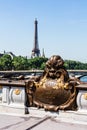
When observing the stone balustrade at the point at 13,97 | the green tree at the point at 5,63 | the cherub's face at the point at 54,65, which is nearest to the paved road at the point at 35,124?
the stone balustrade at the point at 13,97

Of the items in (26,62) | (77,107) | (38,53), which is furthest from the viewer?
(38,53)

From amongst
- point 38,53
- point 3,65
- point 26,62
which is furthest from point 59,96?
point 38,53

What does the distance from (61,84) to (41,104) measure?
882mm

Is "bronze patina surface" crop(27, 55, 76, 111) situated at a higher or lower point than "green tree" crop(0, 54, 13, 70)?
lower

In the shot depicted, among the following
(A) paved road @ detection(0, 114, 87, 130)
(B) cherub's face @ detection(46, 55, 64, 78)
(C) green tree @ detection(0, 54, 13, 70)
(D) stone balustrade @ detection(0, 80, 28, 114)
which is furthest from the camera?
(C) green tree @ detection(0, 54, 13, 70)

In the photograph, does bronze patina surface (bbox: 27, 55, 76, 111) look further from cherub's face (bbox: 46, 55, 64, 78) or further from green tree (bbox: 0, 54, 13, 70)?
green tree (bbox: 0, 54, 13, 70)

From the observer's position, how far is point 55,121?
9633 mm

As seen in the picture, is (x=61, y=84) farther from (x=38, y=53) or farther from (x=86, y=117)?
(x=38, y=53)

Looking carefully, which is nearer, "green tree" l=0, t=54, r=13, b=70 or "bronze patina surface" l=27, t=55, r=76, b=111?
"bronze patina surface" l=27, t=55, r=76, b=111

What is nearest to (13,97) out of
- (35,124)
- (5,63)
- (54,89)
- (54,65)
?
(54,89)

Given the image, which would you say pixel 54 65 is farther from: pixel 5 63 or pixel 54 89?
pixel 5 63

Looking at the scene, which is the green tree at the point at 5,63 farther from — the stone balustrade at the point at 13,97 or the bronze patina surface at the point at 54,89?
the bronze patina surface at the point at 54,89

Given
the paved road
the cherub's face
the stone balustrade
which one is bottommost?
the paved road

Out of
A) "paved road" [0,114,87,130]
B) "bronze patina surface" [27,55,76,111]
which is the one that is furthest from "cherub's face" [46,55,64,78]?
"paved road" [0,114,87,130]
